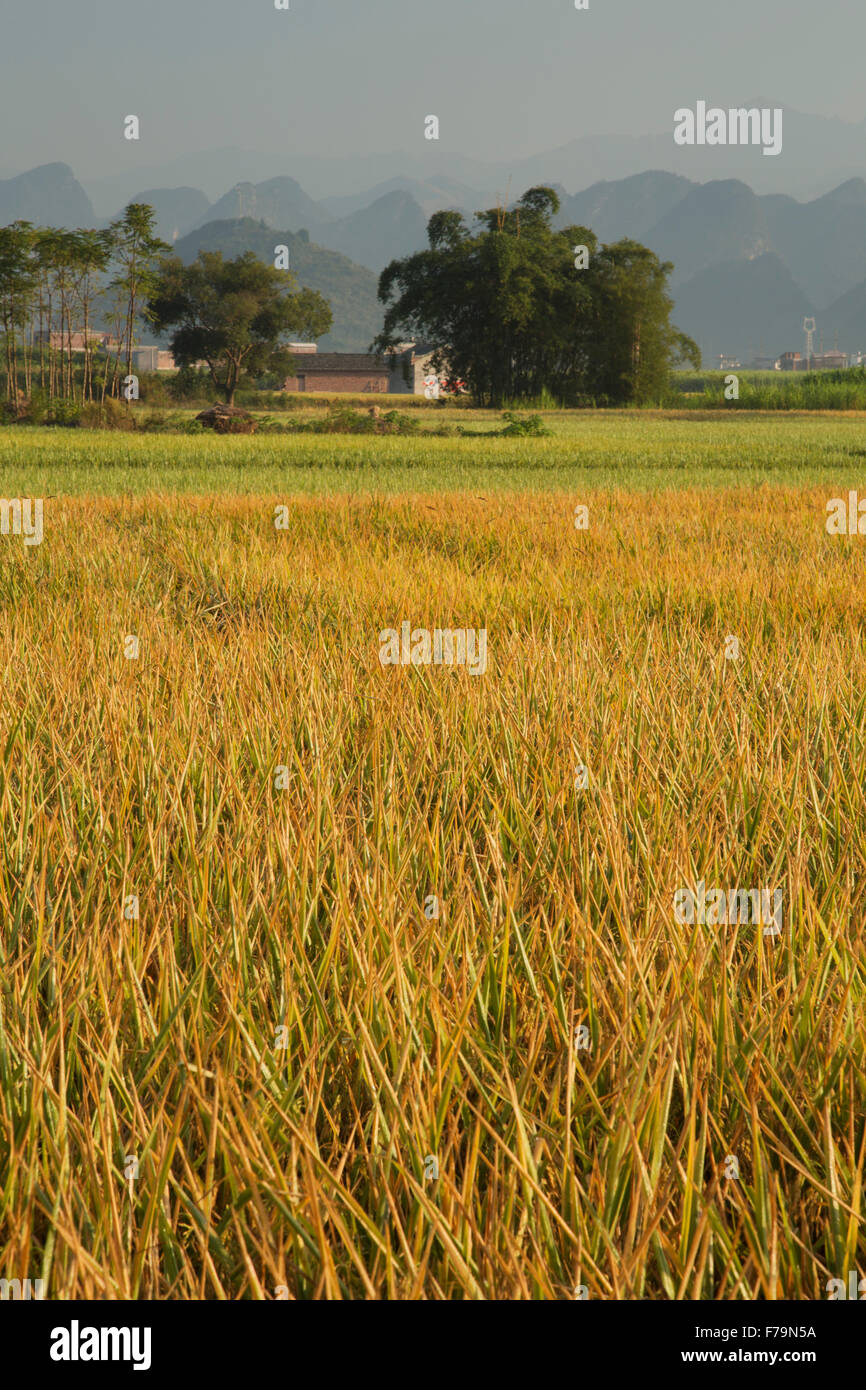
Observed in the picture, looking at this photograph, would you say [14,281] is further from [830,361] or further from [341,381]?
[830,361]

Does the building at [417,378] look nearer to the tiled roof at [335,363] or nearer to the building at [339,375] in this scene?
the building at [339,375]

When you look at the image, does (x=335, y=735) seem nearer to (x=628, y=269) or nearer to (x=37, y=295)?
(x=37, y=295)

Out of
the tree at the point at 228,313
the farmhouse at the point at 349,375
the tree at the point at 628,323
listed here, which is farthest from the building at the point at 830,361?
the tree at the point at 228,313

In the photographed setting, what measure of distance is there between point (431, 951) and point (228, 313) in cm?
4252

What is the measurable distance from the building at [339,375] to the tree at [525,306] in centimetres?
3279

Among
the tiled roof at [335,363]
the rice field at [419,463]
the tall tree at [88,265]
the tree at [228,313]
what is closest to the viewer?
the rice field at [419,463]

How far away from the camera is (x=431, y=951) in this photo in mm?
1195

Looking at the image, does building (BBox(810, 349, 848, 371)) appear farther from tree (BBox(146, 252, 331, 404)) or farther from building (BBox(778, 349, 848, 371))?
tree (BBox(146, 252, 331, 404))

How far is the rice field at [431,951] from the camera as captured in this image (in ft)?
2.86

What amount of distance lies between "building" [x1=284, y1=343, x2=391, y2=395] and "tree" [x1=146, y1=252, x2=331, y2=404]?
2628cm

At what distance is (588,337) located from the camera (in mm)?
38344

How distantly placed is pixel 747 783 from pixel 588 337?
39.2 metres

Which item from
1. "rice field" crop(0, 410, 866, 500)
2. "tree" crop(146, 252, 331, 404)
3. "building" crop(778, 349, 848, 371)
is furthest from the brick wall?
"rice field" crop(0, 410, 866, 500)
